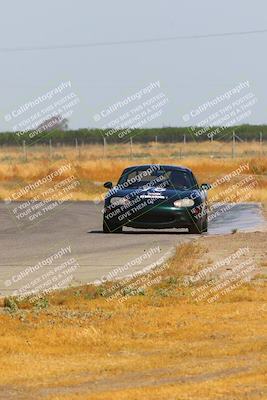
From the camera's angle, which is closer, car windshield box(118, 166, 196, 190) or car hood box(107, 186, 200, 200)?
car hood box(107, 186, 200, 200)

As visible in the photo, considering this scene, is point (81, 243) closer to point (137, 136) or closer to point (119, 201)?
point (119, 201)

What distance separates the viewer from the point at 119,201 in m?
27.0

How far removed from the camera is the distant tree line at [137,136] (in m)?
118

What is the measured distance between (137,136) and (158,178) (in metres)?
103

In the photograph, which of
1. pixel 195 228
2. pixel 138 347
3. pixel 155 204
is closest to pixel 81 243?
pixel 155 204

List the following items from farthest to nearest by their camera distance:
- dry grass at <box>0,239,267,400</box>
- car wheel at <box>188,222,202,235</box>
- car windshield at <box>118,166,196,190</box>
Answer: car windshield at <box>118,166,196,190</box> → car wheel at <box>188,222,202,235</box> → dry grass at <box>0,239,267,400</box>

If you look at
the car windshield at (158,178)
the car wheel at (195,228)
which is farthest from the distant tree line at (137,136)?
the car wheel at (195,228)

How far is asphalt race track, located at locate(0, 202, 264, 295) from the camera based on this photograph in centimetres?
1912

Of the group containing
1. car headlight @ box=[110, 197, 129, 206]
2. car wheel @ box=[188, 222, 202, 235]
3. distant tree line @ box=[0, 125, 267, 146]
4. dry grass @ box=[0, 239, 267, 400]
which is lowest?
distant tree line @ box=[0, 125, 267, 146]

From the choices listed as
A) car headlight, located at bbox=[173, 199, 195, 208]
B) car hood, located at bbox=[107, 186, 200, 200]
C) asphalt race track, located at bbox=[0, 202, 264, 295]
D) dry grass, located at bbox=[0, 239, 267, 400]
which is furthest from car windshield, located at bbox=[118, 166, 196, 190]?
dry grass, located at bbox=[0, 239, 267, 400]

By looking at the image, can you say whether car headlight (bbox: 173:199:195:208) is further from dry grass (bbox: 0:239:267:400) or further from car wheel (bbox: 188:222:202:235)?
dry grass (bbox: 0:239:267:400)

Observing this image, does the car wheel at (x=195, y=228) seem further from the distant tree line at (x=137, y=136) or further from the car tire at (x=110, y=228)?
the distant tree line at (x=137, y=136)

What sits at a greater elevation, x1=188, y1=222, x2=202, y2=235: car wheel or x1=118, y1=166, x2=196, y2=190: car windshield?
x1=118, y1=166, x2=196, y2=190: car windshield

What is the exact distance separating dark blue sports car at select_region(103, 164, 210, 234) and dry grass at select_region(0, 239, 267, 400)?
10.9 meters
